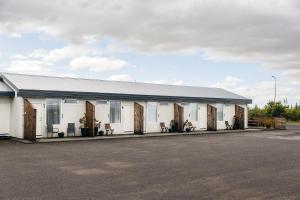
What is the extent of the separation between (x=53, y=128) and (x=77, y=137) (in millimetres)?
1560

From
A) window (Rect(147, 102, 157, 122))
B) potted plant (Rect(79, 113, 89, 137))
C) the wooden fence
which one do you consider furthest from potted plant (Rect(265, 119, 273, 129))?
potted plant (Rect(79, 113, 89, 137))

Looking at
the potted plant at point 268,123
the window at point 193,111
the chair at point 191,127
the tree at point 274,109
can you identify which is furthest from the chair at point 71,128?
the tree at point 274,109

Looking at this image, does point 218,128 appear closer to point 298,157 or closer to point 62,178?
point 298,157

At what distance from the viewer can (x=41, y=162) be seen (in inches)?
499

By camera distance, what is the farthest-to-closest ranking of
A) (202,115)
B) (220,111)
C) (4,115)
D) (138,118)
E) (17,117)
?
(220,111), (202,115), (138,118), (4,115), (17,117)

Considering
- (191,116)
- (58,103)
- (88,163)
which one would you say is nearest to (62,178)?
(88,163)

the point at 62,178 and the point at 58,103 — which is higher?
the point at 58,103

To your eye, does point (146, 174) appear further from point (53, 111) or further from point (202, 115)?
point (202, 115)

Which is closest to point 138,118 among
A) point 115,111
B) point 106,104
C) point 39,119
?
point 115,111

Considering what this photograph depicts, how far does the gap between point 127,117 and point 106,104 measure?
189 centimetres

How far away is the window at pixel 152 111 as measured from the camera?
88.8 ft

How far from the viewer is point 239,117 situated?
3338 cm

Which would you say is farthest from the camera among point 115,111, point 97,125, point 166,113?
point 166,113

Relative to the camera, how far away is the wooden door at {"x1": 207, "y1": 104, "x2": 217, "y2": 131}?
30.8 m
